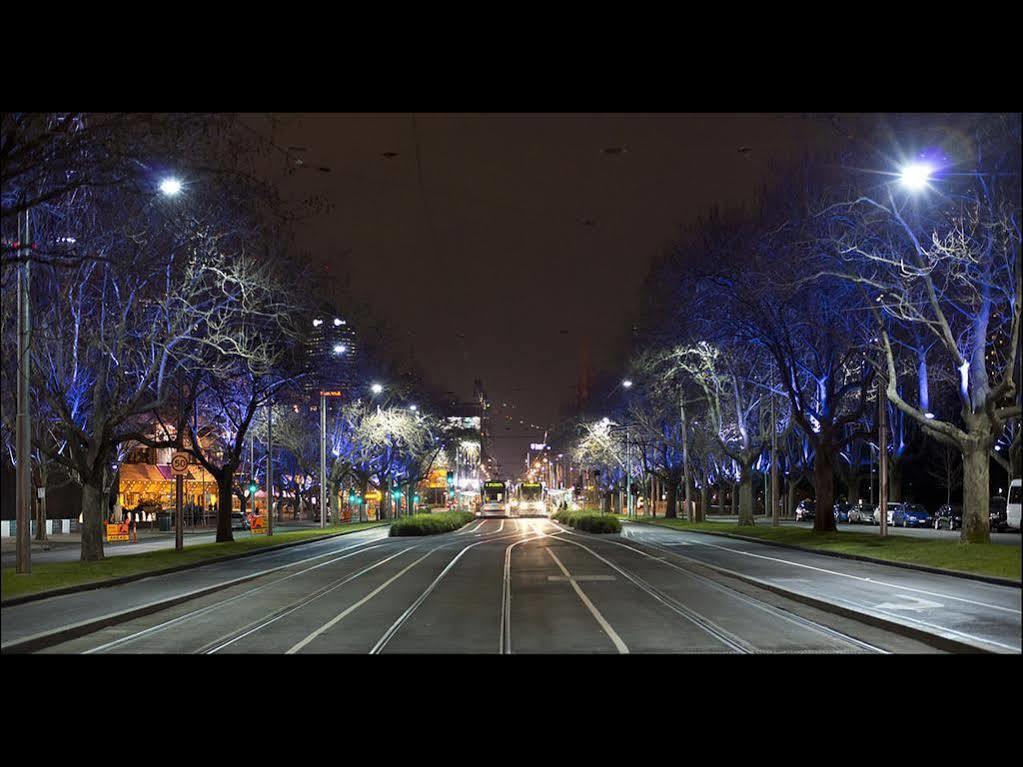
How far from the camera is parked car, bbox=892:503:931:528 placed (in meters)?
63.6

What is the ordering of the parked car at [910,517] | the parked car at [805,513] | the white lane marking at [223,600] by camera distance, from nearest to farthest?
the white lane marking at [223,600] < the parked car at [910,517] < the parked car at [805,513]

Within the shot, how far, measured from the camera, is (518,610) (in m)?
18.2

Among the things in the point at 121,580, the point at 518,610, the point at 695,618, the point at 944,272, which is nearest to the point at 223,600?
the point at 121,580

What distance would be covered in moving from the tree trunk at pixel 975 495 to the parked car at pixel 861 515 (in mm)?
40706

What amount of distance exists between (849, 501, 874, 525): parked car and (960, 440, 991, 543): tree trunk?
40706 mm

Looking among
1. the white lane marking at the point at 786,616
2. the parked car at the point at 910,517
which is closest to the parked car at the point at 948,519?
the parked car at the point at 910,517

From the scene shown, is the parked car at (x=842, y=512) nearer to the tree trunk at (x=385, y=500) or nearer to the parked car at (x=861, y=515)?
the parked car at (x=861, y=515)

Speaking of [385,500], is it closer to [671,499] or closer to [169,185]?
[671,499]

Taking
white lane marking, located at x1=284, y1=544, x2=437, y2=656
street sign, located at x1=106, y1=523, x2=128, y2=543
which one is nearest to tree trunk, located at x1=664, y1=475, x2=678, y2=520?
street sign, located at x1=106, y1=523, x2=128, y2=543

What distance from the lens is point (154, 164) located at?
14.6 meters

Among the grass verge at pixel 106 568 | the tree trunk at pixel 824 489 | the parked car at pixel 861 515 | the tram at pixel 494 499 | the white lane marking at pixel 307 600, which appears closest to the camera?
the white lane marking at pixel 307 600

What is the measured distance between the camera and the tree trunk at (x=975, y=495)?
1152 inches
